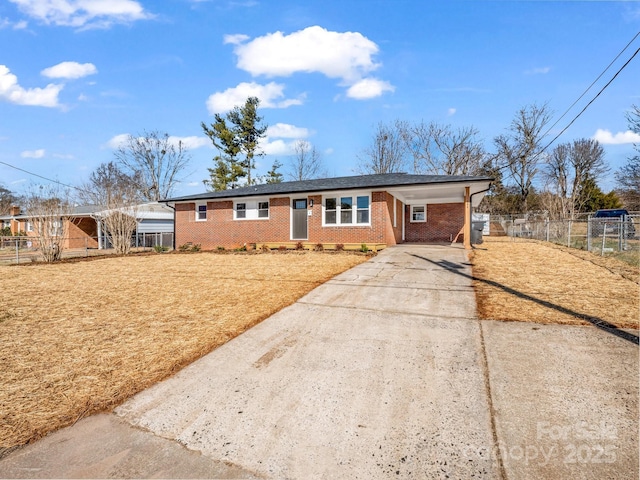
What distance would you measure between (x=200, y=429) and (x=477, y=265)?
332 inches

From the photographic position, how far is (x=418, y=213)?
1798 cm

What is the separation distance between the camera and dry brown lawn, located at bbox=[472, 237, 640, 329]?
4.42 m

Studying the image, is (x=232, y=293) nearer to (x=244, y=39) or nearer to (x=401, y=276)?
(x=401, y=276)

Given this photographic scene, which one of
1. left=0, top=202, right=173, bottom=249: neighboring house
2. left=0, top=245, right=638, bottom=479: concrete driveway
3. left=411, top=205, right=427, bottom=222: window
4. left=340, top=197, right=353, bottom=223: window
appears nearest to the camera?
left=0, top=245, right=638, bottom=479: concrete driveway

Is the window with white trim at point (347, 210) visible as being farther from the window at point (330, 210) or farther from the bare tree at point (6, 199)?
the bare tree at point (6, 199)

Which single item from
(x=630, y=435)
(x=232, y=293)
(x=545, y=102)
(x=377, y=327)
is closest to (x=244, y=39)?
(x=232, y=293)

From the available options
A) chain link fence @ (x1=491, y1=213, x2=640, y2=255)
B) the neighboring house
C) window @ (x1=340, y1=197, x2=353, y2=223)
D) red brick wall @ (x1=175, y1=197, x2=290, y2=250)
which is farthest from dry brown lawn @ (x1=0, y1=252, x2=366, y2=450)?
the neighboring house

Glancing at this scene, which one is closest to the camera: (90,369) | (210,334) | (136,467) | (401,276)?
(136,467)

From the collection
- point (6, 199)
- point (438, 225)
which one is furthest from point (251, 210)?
point (6, 199)

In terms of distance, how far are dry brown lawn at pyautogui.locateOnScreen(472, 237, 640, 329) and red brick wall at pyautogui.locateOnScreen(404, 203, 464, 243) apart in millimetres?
7972

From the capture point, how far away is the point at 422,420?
230 centimetres

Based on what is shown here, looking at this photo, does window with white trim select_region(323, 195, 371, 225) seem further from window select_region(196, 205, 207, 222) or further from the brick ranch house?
window select_region(196, 205, 207, 222)

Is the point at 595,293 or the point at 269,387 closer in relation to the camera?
the point at 269,387

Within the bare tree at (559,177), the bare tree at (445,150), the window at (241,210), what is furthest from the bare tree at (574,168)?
the window at (241,210)
